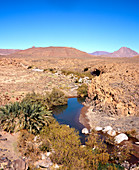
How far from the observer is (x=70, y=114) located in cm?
1656

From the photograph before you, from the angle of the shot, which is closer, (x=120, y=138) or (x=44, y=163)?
(x=44, y=163)

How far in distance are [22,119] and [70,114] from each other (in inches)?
279

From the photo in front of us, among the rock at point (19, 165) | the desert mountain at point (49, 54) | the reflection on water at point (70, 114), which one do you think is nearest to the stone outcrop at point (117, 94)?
the reflection on water at point (70, 114)

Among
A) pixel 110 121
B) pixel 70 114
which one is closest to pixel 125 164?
pixel 110 121

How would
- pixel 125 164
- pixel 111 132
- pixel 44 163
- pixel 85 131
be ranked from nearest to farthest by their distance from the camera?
pixel 44 163 < pixel 125 164 < pixel 111 132 < pixel 85 131

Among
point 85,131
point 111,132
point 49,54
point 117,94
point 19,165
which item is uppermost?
point 49,54

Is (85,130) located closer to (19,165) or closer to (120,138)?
(120,138)

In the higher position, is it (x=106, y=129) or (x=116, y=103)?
(x=116, y=103)

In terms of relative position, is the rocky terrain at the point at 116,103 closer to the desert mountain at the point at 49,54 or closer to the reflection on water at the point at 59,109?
the reflection on water at the point at 59,109

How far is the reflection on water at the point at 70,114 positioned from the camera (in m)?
13.7

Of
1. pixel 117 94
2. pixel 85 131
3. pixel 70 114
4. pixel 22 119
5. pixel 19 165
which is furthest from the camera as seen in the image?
pixel 70 114

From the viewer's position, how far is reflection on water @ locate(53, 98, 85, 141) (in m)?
13.7

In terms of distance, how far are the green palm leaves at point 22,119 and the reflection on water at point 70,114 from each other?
126 inches

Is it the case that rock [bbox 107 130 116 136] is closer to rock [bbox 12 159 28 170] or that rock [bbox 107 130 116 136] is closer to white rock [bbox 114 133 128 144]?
white rock [bbox 114 133 128 144]
